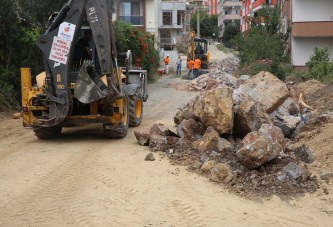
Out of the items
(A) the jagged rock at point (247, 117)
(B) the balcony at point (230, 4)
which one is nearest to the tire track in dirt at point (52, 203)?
(A) the jagged rock at point (247, 117)

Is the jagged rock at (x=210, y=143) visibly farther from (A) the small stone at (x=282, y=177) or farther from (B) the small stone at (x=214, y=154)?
(A) the small stone at (x=282, y=177)

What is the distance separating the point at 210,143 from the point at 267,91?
374 centimetres

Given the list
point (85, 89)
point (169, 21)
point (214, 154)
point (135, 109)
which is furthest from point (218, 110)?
point (169, 21)

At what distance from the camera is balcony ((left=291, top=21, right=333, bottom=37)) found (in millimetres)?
28047

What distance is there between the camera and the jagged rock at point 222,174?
295 inches

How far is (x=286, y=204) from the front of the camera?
6.79 m

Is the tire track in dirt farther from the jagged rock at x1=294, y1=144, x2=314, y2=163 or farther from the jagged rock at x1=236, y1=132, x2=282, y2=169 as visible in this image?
the jagged rock at x1=294, y1=144, x2=314, y2=163

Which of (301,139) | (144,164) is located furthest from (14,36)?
(301,139)

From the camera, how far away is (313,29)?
28.4 m

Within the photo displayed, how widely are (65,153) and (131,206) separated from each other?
136 inches

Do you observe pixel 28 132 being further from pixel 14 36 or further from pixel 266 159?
pixel 266 159

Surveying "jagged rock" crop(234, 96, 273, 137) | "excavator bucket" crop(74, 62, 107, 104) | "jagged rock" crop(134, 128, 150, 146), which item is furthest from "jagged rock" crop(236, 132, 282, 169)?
"excavator bucket" crop(74, 62, 107, 104)

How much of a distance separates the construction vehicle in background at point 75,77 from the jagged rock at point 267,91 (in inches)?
123

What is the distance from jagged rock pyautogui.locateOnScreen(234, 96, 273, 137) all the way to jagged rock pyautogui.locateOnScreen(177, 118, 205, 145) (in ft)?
2.56
